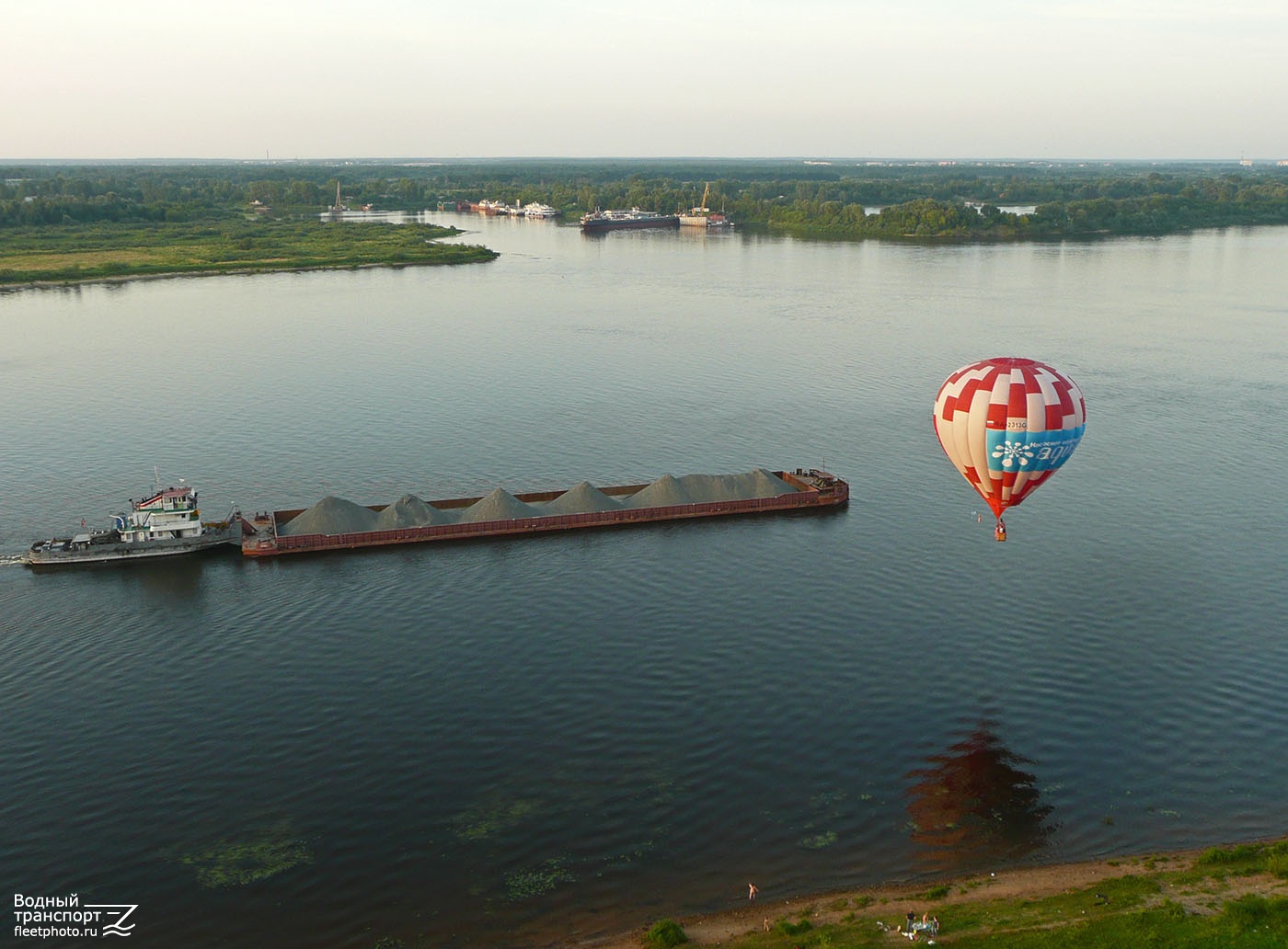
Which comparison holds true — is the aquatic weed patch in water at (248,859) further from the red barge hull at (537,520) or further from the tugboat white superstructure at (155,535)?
the tugboat white superstructure at (155,535)

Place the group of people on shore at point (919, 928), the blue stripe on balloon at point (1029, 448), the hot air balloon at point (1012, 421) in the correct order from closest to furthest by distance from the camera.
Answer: the group of people on shore at point (919, 928)
the hot air balloon at point (1012, 421)
the blue stripe on balloon at point (1029, 448)

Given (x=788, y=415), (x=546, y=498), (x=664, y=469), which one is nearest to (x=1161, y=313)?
(x=788, y=415)

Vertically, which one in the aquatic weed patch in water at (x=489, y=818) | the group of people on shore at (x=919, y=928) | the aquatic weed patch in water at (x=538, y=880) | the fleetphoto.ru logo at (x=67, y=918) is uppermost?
the group of people on shore at (x=919, y=928)

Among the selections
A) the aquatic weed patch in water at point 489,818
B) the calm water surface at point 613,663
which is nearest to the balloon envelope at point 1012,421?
the calm water surface at point 613,663

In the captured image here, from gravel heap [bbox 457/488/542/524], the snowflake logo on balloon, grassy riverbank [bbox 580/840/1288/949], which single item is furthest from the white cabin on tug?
the snowflake logo on balloon

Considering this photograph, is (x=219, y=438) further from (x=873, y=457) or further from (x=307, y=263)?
(x=307, y=263)

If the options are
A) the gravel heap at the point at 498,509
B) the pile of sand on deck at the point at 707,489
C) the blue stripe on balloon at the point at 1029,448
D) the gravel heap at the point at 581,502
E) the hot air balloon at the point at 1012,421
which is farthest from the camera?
the pile of sand on deck at the point at 707,489

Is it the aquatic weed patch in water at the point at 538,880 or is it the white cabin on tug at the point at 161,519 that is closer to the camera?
the aquatic weed patch in water at the point at 538,880
